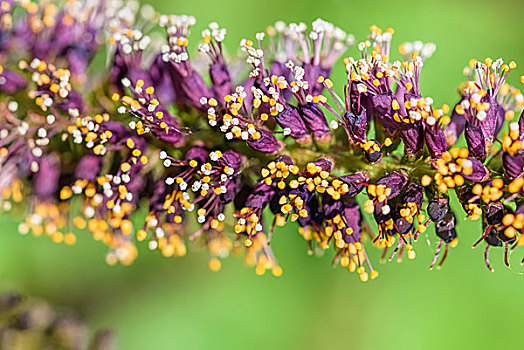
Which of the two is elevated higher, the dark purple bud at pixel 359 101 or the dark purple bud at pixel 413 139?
the dark purple bud at pixel 359 101

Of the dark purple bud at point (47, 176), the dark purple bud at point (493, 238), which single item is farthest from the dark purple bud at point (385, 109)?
the dark purple bud at point (47, 176)

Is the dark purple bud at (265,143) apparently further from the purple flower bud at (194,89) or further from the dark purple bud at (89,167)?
the dark purple bud at (89,167)

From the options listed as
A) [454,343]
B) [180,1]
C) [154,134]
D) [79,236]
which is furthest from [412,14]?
[79,236]

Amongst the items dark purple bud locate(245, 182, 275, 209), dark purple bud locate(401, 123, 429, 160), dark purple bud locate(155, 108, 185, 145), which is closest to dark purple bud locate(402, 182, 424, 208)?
dark purple bud locate(401, 123, 429, 160)

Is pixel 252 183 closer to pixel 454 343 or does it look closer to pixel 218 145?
pixel 218 145

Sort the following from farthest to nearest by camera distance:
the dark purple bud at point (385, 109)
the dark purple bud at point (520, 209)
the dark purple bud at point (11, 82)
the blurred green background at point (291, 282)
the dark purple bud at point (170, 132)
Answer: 1. the blurred green background at point (291, 282)
2. the dark purple bud at point (11, 82)
3. the dark purple bud at point (170, 132)
4. the dark purple bud at point (385, 109)
5. the dark purple bud at point (520, 209)

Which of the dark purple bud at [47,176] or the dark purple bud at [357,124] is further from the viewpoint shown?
the dark purple bud at [47,176]
